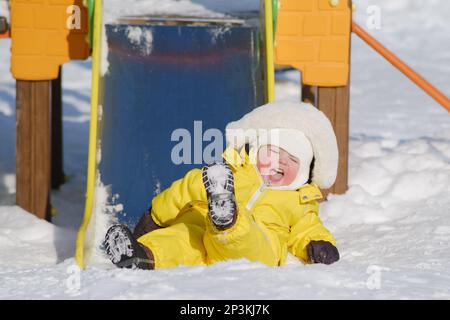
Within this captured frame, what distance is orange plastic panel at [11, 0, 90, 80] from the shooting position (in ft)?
16.0

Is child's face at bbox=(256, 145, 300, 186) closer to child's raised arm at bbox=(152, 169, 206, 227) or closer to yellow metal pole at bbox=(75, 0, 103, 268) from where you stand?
child's raised arm at bbox=(152, 169, 206, 227)

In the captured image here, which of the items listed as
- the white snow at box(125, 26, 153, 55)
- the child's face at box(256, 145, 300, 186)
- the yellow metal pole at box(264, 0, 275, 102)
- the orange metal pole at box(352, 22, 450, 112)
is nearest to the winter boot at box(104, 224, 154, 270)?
the child's face at box(256, 145, 300, 186)

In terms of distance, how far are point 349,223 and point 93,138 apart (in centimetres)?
128

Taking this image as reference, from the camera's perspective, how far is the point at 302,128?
3.68 metres

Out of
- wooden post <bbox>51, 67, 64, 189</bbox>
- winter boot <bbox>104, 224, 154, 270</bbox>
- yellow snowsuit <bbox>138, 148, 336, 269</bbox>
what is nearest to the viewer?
winter boot <bbox>104, 224, 154, 270</bbox>

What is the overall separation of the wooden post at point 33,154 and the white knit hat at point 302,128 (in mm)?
1556

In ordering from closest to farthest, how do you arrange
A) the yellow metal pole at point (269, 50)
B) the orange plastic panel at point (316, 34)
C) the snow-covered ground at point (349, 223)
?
the snow-covered ground at point (349, 223) < the yellow metal pole at point (269, 50) < the orange plastic panel at point (316, 34)

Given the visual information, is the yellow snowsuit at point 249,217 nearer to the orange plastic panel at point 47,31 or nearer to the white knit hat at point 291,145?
the white knit hat at point 291,145

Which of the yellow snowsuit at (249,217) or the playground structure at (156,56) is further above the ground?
the playground structure at (156,56)

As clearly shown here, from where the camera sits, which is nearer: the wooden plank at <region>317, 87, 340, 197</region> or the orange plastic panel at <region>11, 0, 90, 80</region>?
the orange plastic panel at <region>11, 0, 90, 80</region>

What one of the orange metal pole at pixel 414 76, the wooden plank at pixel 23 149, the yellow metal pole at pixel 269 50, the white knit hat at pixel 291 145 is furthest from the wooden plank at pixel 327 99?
the wooden plank at pixel 23 149

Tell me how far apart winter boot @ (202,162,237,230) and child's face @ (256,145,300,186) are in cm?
51

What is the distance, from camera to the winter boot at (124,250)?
3293 millimetres

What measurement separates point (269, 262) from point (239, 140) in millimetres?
566
